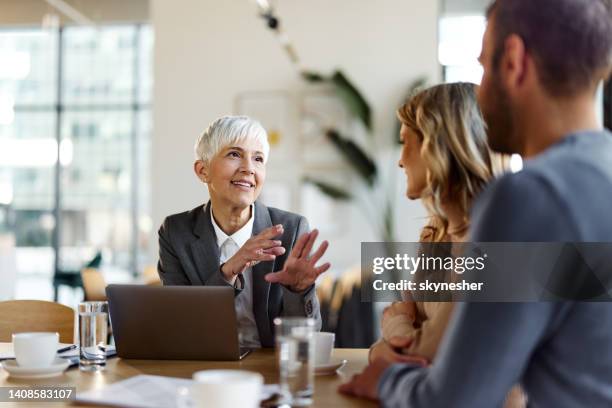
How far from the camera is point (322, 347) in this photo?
68.2 inches

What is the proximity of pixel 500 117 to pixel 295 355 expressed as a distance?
23.1 inches

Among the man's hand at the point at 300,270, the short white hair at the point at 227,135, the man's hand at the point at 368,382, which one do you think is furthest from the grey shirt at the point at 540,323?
the short white hair at the point at 227,135

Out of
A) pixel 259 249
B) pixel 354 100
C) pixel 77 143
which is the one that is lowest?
pixel 259 249

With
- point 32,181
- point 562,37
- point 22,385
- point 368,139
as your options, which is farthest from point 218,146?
point 32,181

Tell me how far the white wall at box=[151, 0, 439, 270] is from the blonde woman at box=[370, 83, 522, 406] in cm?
470

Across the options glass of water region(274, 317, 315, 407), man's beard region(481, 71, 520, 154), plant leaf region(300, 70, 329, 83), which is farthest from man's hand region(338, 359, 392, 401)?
plant leaf region(300, 70, 329, 83)

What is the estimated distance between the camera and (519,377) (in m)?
1.07

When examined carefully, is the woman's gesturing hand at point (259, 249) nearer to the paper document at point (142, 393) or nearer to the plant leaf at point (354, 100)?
the paper document at point (142, 393)

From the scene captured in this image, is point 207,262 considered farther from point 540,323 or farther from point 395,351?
point 540,323

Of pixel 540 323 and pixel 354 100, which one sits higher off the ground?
pixel 354 100

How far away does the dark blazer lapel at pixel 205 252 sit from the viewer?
93.7 inches

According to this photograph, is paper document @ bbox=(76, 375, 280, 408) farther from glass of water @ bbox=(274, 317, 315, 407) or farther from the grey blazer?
the grey blazer

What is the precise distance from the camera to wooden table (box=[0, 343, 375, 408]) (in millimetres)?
1449

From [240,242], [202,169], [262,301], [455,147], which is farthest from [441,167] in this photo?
[202,169]
